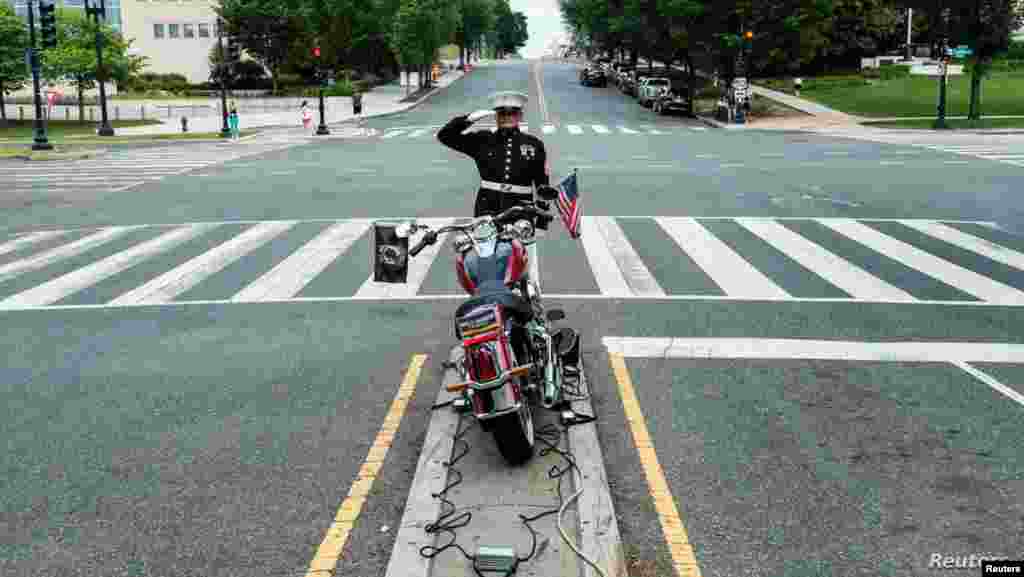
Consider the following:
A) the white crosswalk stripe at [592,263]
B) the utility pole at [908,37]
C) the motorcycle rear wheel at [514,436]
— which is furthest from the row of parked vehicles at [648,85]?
the motorcycle rear wheel at [514,436]

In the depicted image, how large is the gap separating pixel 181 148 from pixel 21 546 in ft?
118

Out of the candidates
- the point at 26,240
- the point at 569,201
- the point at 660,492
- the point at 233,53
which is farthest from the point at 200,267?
the point at 233,53

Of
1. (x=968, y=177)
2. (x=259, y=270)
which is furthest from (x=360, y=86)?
(x=259, y=270)

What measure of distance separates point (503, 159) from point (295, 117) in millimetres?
53877

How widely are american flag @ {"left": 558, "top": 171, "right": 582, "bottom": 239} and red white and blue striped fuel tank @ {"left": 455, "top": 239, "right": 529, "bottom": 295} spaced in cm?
104

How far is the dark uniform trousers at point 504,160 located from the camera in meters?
8.00

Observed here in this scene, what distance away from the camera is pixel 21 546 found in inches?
210

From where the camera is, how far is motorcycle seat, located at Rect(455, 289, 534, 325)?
6008 mm

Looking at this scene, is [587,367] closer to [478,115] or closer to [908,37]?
[478,115]

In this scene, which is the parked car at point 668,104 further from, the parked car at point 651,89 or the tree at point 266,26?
the tree at point 266,26

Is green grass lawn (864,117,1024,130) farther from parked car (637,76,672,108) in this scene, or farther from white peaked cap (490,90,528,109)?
white peaked cap (490,90,528,109)

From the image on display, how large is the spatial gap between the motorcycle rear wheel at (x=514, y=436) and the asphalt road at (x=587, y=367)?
1.89 ft

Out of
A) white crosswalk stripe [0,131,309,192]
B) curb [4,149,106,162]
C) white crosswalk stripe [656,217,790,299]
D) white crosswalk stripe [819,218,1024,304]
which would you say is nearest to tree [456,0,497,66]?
white crosswalk stripe [0,131,309,192]

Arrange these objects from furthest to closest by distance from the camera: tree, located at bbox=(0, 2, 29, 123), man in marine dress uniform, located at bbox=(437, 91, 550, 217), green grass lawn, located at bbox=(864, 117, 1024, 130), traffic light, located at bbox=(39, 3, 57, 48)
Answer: tree, located at bbox=(0, 2, 29, 123) < green grass lawn, located at bbox=(864, 117, 1024, 130) < traffic light, located at bbox=(39, 3, 57, 48) < man in marine dress uniform, located at bbox=(437, 91, 550, 217)
